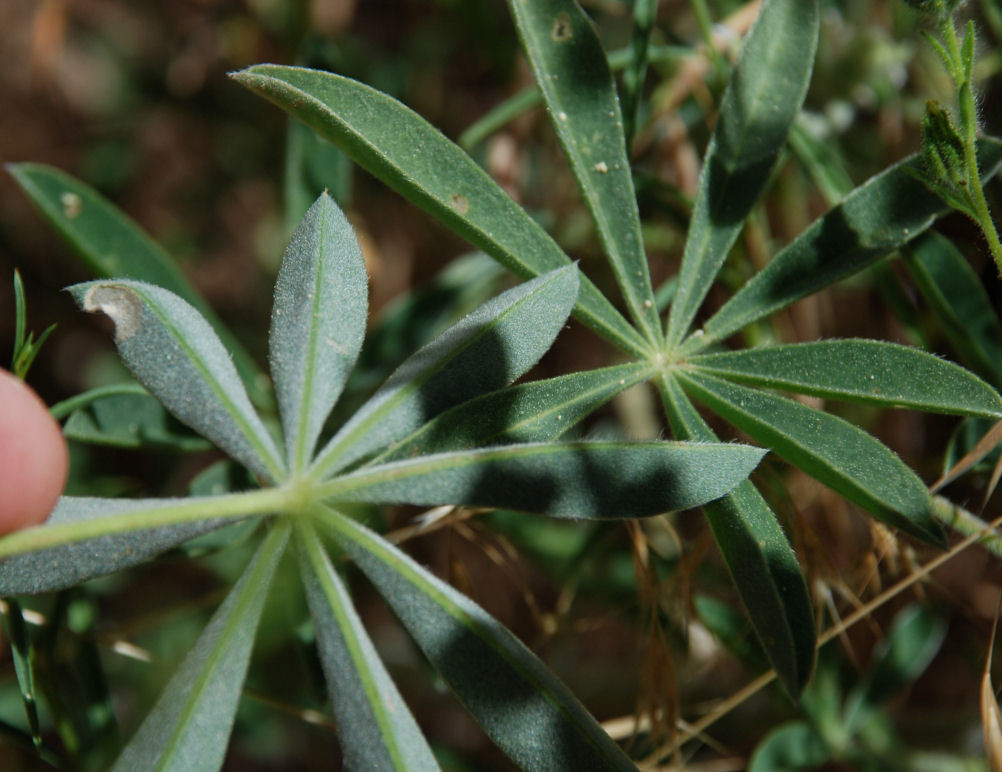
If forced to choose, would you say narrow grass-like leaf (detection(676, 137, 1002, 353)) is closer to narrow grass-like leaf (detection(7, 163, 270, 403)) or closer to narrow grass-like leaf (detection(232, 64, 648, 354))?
narrow grass-like leaf (detection(232, 64, 648, 354))

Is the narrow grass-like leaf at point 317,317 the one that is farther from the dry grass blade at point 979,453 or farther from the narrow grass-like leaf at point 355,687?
the dry grass blade at point 979,453

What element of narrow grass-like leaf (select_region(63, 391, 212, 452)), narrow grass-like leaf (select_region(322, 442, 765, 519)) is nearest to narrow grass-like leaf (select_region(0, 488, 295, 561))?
narrow grass-like leaf (select_region(322, 442, 765, 519))

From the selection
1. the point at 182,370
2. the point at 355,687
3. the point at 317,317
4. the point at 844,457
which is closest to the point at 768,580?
the point at 844,457

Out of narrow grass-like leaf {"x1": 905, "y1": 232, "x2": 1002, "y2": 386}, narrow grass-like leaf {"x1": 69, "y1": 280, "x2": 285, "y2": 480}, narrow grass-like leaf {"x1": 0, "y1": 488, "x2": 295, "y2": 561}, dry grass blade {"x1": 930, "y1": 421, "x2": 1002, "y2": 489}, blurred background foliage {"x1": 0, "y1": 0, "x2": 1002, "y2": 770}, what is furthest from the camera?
blurred background foliage {"x1": 0, "y1": 0, "x2": 1002, "y2": 770}

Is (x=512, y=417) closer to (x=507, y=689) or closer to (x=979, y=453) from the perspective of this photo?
(x=507, y=689)

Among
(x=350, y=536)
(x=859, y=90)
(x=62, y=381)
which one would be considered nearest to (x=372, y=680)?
(x=350, y=536)

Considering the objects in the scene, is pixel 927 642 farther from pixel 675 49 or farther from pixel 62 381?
pixel 62 381
